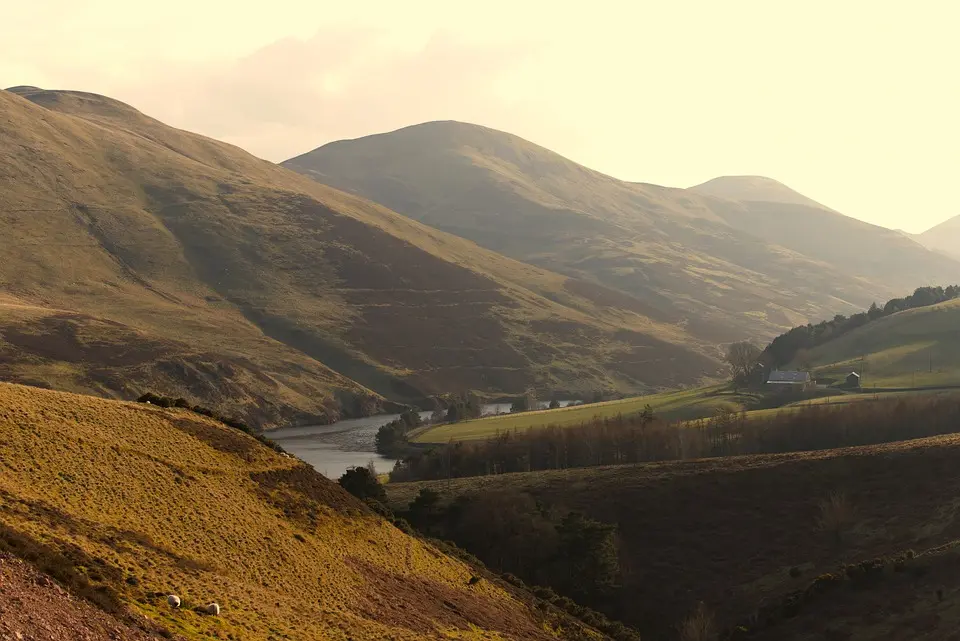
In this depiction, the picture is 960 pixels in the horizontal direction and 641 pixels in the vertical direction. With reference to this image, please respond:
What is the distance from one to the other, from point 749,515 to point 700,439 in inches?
2055

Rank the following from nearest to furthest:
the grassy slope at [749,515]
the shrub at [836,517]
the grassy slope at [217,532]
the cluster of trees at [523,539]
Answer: the grassy slope at [217,532] < the grassy slope at [749,515] < the cluster of trees at [523,539] < the shrub at [836,517]

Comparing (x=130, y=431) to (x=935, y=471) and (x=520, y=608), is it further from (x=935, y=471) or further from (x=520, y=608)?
(x=935, y=471)

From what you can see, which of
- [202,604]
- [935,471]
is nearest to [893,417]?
[935,471]

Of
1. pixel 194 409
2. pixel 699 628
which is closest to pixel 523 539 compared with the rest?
pixel 699 628

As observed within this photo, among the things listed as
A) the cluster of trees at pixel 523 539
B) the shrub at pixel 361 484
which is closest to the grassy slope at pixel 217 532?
the cluster of trees at pixel 523 539

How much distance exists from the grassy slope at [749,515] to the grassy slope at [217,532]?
30079 millimetres

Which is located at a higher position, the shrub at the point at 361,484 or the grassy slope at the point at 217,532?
the grassy slope at the point at 217,532

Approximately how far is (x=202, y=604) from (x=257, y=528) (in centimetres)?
1636

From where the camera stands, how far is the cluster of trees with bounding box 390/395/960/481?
159625mm

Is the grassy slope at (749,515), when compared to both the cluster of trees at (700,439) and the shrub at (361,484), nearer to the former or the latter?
the shrub at (361,484)

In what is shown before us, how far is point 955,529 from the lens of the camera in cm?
9325

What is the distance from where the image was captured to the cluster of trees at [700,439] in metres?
160

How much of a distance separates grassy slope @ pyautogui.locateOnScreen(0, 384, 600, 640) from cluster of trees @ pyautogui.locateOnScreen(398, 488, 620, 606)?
75.5 ft

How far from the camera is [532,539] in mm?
101688
